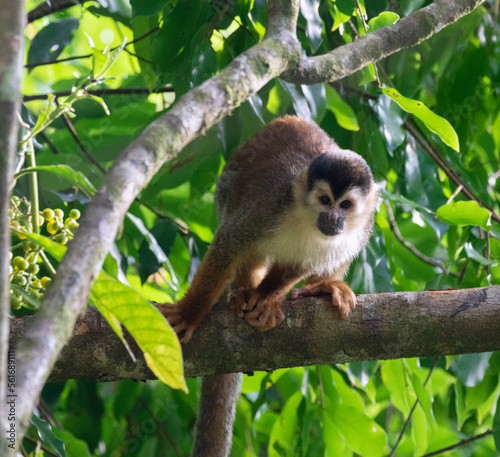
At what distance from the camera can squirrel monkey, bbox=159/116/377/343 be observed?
9.84 feet

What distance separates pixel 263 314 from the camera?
243 centimetres

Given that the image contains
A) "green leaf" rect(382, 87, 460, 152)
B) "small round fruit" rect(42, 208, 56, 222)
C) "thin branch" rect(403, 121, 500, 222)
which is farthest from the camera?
"thin branch" rect(403, 121, 500, 222)

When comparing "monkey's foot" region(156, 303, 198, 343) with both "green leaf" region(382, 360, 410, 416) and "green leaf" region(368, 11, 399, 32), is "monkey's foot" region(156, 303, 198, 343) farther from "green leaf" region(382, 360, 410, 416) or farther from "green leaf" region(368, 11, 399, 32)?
"green leaf" region(368, 11, 399, 32)

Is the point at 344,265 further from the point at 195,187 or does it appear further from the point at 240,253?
the point at 195,187

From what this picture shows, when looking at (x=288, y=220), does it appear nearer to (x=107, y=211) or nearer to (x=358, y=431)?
(x=358, y=431)

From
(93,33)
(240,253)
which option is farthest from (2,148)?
(93,33)

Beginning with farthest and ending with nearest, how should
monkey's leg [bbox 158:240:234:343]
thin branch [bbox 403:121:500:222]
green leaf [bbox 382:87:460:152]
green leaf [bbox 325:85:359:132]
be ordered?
1. thin branch [bbox 403:121:500:222]
2. green leaf [bbox 325:85:359:132]
3. monkey's leg [bbox 158:240:234:343]
4. green leaf [bbox 382:87:460:152]

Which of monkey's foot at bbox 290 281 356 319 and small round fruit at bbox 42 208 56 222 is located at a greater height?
monkey's foot at bbox 290 281 356 319

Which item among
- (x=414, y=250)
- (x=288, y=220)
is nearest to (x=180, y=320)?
(x=288, y=220)

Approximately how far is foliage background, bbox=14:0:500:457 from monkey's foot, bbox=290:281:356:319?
0.47m

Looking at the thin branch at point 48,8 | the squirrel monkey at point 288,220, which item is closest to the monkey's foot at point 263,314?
the squirrel monkey at point 288,220

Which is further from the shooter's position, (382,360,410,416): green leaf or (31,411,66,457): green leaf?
(382,360,410,416): green leaf

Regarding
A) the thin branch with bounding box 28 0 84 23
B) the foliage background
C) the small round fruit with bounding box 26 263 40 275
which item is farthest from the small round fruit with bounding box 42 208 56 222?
the thin branch with bounding box 28 0 84 23

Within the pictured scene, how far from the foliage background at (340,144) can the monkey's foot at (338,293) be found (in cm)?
47
